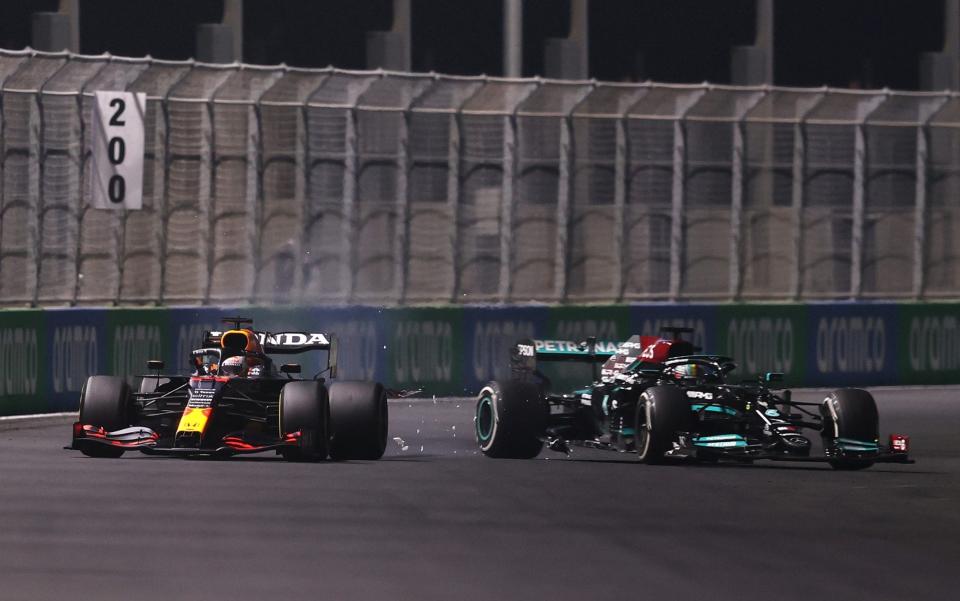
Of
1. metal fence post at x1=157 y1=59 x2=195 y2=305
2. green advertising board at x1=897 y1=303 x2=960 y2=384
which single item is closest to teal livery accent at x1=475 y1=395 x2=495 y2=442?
metal fence post at x1=157 y1=59 x2=195 y2=305

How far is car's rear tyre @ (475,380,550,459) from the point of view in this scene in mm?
18109

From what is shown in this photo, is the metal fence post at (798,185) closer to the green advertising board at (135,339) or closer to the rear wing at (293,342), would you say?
the green advertising board at (135,339)

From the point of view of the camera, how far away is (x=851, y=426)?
17.2 m

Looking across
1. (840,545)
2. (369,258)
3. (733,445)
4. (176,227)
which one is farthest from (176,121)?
(840,545)

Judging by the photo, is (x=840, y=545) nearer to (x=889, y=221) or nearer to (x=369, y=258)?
(x=369, y=258)

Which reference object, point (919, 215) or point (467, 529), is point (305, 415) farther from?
point (919, 215)

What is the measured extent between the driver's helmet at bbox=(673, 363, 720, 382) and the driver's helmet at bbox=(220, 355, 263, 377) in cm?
356

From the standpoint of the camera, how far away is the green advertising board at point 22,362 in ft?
68.4

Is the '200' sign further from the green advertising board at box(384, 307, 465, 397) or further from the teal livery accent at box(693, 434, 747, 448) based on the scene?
the teal livery accent at box(693, 434, 747, 448)

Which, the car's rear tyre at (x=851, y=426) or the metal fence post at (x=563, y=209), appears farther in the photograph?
the metal fence post at (x=563, y=209)

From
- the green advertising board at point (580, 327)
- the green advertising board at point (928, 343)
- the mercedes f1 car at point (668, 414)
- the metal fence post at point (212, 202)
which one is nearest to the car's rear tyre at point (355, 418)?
the mercedes f1 car at point (668, 414)

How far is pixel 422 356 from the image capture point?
2559cm

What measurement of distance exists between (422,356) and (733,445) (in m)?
9.03

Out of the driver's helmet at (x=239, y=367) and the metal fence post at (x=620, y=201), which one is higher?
the metal fence post at (x=620, y=201)
